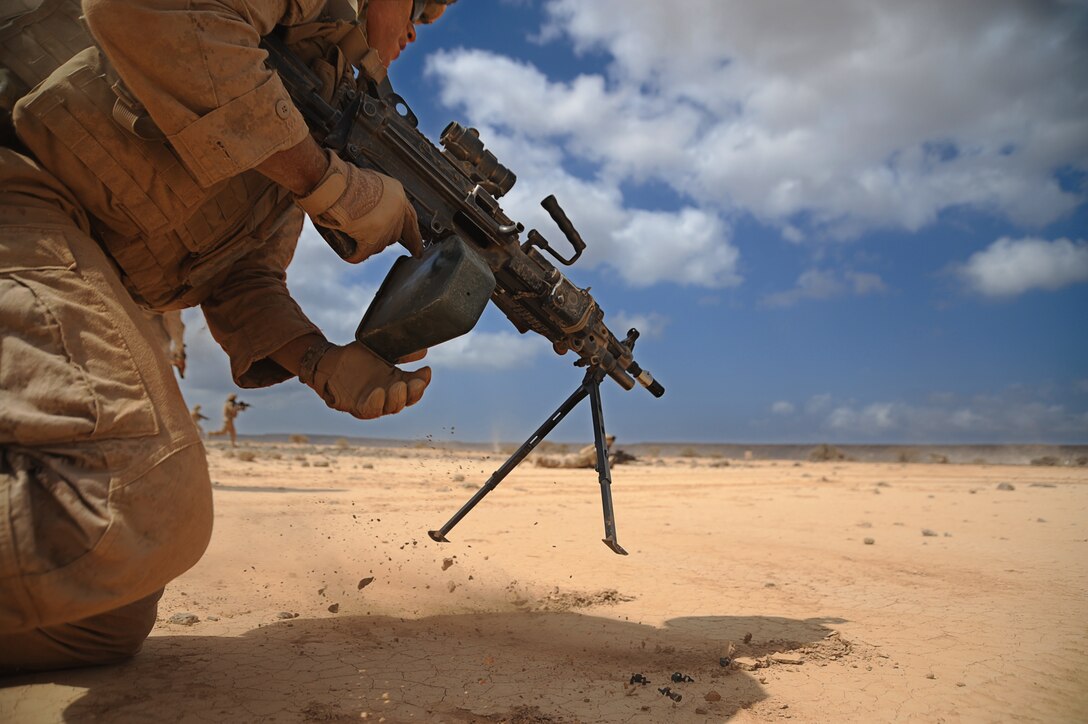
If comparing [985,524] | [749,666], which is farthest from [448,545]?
[985,524]

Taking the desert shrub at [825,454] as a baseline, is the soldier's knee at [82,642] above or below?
below

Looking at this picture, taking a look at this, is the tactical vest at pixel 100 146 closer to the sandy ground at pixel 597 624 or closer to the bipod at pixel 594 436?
the sandy ground at pixel 597 624

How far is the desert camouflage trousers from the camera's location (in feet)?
5.37

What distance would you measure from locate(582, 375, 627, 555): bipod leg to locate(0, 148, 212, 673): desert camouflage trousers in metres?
2.01

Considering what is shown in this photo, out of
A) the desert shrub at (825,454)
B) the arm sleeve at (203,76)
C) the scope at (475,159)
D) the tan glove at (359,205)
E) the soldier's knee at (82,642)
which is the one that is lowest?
the soldier's knee at (82,642)

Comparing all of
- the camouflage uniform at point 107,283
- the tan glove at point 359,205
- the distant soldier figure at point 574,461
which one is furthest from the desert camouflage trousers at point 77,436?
the distant soldier figure at point 574,461

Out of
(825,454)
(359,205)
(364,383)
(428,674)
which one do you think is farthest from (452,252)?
(825,454)

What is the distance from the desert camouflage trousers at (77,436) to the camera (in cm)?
164

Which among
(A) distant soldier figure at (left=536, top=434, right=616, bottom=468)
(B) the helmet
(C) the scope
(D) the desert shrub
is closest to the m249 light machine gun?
(C) the scope

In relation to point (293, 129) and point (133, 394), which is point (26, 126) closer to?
point (293, 129)

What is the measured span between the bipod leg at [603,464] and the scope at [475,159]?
1.25 meters

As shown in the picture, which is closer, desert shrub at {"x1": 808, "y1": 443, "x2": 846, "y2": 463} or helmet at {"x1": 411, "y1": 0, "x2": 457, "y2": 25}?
helmet at {"x1": 411, "y1": 0, "x2": 457, "y2": 25}

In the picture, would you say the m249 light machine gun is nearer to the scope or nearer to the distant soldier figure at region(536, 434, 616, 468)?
the scope

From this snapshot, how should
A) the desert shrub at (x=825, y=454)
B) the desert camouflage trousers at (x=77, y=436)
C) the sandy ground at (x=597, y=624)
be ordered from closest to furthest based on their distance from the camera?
the desert camouflage trousers at (x=77, y=436), the sandy ground at (x=597, y=624), the desert shrub at (x=825, y=454)
